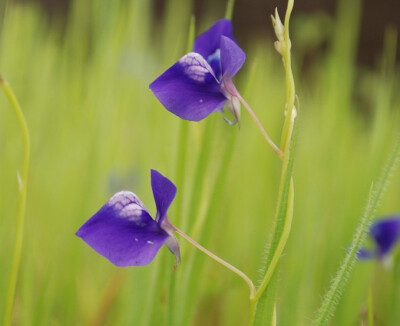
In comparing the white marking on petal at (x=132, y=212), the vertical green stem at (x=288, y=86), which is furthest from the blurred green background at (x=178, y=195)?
the white marking on petal at (x=132, y=212)

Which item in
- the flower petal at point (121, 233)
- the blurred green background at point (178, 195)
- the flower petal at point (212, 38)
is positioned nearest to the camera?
the flower petal at point (121, 233)

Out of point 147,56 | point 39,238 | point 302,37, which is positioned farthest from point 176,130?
point 302,37

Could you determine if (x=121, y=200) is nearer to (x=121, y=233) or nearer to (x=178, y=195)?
(x=121, y=233)

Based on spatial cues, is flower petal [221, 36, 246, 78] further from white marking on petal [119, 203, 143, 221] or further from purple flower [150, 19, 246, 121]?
white marking on petal [119, 203, 143, 221]

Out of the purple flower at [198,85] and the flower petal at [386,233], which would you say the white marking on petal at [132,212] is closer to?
the purple flower at [198,85]

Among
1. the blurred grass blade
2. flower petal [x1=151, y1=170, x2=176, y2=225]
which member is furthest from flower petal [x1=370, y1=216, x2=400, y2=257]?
flower petal [x1=151, y1=170, x2=176, y2=225]
